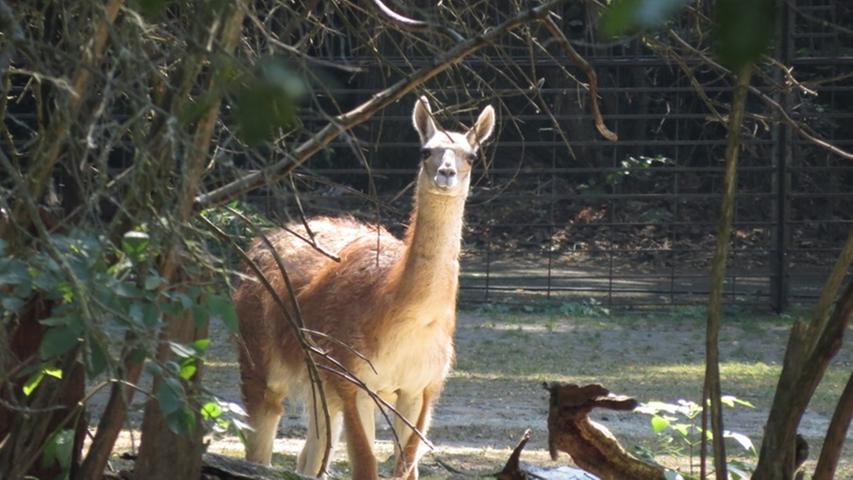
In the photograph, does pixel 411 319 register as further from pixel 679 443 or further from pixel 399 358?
pixel 679 443

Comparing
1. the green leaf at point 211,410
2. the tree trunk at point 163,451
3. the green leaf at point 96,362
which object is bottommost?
the tree trunk at point 163,451

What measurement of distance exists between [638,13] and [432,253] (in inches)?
209

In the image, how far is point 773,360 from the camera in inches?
409

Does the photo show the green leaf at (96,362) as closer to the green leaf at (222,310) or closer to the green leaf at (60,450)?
the green leaf at (222,310)

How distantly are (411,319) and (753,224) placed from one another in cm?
818

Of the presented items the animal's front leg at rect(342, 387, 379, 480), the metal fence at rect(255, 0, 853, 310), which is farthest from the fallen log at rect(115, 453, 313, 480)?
the metal fence at rect(255, 0, 853, 310)

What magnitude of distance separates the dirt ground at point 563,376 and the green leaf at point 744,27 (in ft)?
15.0

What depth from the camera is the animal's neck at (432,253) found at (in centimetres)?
650

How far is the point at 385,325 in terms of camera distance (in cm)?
650

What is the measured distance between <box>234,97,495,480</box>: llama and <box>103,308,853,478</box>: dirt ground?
409 millimetres

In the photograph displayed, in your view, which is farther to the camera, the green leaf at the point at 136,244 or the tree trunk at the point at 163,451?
the tree trunk at the point at 163,451

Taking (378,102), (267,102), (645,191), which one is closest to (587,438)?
(378,102)

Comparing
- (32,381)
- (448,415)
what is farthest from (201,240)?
(448,415)

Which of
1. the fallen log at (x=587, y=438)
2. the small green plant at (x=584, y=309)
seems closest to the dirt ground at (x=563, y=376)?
the small green plant at (x=584, y=309)
